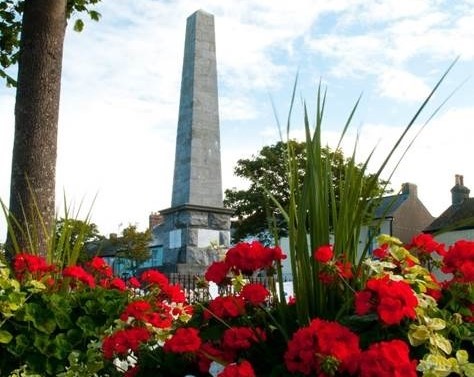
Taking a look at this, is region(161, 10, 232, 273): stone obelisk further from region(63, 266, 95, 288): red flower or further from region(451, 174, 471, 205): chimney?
region(451, 174, 471, 205): chimney

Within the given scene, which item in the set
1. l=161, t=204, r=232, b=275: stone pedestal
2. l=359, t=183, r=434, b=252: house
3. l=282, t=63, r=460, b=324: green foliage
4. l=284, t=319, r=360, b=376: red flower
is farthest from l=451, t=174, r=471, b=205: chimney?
l=284, t=319, r=360, b=376: red flower

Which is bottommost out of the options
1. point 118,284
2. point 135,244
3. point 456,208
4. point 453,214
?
point 118,284

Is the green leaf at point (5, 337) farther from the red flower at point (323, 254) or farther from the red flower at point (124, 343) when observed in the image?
the red flower at point (323, 254)

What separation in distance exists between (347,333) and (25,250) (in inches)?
167

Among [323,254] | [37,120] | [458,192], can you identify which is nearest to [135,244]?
[458,192]

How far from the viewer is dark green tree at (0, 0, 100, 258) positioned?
5.78 metres

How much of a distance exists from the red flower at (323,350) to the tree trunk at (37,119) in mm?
4030

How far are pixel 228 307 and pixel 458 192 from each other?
3819cm

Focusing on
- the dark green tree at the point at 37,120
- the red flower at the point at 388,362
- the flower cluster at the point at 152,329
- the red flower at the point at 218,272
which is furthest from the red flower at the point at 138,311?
the dark green tree at the point at 37,120

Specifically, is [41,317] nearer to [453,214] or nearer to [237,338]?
[237,338]

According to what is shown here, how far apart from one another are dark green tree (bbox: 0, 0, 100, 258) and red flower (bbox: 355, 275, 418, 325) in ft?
13.1

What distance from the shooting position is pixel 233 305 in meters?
2.51

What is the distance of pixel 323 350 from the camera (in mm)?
1857

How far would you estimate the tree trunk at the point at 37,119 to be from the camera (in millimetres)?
5793
